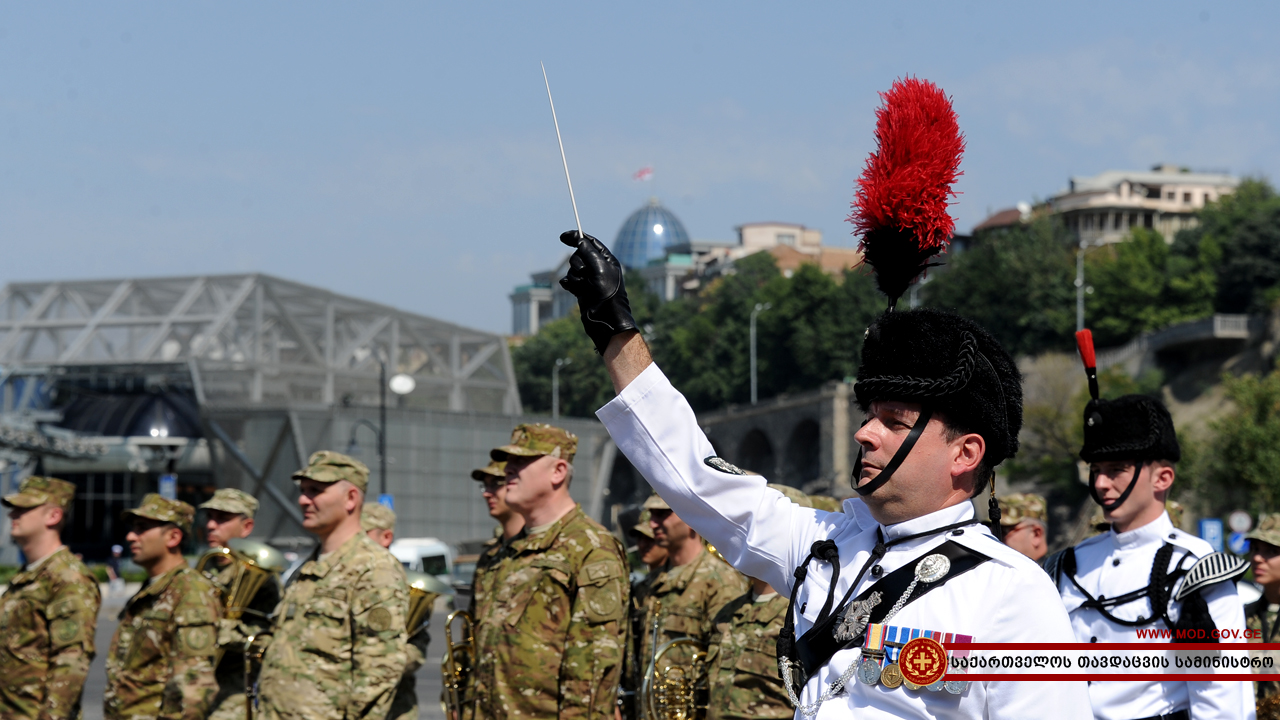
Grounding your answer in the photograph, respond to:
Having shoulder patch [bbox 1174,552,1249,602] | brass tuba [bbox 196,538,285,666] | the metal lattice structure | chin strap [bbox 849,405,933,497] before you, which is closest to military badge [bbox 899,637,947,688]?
chin strap [bbox 849,405,933,497]

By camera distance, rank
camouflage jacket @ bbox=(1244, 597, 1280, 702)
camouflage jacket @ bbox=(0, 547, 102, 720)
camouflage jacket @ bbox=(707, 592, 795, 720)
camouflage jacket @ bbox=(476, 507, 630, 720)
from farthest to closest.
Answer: camouflage jacket @ bbox=(0, 547, 102, 720), camouflage jacket @ bbox=(1244, 597, 1280, 702), camouflage jacket @ bbox=(707, 592, 795, 720), camouflage jacket @ bbox=(476, 507, 630, 720)

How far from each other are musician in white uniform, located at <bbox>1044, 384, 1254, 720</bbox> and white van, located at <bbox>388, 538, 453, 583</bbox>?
2537 cm

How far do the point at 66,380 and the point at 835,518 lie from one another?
→ 57639mm

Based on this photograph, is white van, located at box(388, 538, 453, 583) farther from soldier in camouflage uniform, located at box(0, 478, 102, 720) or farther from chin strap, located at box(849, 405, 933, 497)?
chin strap, located at box(849, 405, 933, 497)

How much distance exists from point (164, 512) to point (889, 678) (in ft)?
19.9

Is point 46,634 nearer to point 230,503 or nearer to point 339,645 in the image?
point 230,503

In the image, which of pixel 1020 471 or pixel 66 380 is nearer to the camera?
pixel 66 380

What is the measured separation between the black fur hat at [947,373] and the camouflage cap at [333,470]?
3.97 metres

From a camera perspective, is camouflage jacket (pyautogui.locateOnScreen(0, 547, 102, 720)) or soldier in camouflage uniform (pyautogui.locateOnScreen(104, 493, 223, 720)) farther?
camouflage jacket (pyautogui.locateOnScreen(0, 547, 102, 720))

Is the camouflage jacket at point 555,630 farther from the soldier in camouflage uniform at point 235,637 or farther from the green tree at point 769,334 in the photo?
the green tree at point 769,334

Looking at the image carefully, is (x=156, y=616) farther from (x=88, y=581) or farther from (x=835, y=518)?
(x=835, y=518)

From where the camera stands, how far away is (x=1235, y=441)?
5197 cm

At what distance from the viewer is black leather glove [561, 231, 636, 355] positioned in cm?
296

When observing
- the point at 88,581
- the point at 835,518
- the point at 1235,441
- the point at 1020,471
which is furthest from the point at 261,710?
the point at 1020,471
